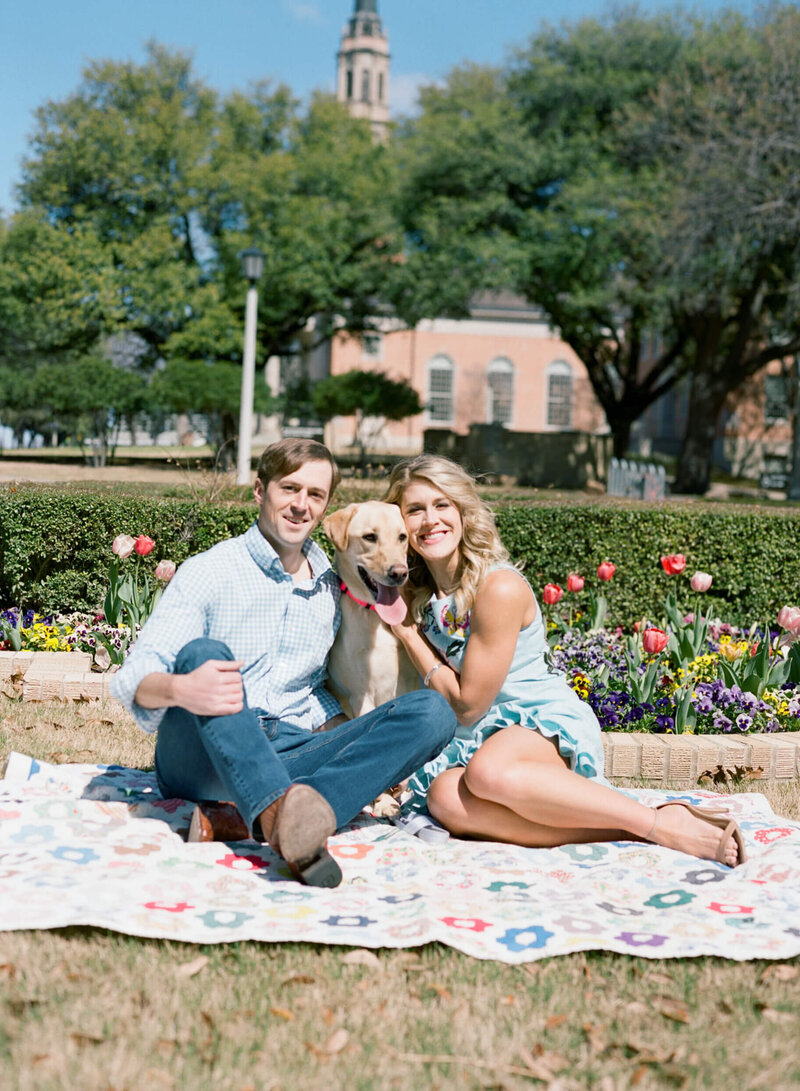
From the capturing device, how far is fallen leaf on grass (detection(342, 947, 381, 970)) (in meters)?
2.88

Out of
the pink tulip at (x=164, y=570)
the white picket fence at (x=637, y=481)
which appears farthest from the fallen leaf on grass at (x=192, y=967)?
the white picket fence at (x=637, y=481)

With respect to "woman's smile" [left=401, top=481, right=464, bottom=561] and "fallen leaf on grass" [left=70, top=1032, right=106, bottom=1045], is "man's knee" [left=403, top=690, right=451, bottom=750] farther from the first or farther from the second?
"fallen leaf on grass" [left=70, top=1032, right=106, bottom=1045]

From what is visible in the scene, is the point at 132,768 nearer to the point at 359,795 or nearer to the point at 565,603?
the point at 359,795

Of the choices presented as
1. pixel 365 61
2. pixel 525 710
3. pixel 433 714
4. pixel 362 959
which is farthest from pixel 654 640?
pixel 365 61

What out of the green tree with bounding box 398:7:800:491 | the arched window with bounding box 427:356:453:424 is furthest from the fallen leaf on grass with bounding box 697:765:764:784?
the arched window with bounding box 427:356:453:424

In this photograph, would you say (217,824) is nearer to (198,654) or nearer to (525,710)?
(198,654)

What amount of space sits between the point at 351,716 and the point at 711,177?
17.7 meters

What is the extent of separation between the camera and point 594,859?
3783mm

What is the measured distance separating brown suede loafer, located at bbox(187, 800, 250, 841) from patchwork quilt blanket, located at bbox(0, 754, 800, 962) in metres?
0.04

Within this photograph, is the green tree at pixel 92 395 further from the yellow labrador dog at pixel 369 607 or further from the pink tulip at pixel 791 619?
the yellow labrador dog at pixel 369 607

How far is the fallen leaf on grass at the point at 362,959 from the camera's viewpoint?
2877mm

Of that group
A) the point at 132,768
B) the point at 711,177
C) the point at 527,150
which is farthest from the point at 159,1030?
the point at 527,150

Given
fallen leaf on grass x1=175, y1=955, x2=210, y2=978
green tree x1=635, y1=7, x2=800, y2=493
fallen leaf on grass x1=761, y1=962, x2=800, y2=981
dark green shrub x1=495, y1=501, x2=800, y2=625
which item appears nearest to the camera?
fallen leaf on grass x1=175, y1=955, x2=210, y2=978

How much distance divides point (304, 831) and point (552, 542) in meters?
4.50
